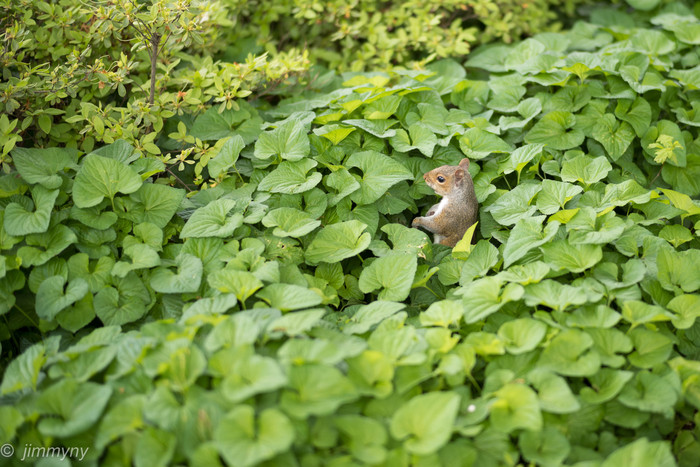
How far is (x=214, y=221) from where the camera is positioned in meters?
2.94

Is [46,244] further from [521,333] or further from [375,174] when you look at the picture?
[521,333]

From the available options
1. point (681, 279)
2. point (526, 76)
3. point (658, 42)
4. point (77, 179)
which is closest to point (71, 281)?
point (77, 179)

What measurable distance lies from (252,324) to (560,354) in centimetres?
120

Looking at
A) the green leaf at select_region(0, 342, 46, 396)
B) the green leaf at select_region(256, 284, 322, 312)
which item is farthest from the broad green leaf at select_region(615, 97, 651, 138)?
the green leaf at select_region(0, 342, 46, 396)

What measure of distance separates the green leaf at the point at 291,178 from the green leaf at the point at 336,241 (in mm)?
292

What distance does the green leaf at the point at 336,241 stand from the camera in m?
2.97

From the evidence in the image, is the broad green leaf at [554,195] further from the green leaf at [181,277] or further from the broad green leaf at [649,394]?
the green leaf at [181,277]

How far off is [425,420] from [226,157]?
1959 mm

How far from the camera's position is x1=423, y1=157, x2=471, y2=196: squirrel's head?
3.18 meters

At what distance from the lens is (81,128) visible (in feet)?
11.3

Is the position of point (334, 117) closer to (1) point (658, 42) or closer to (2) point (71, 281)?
(2) point (71, 281)

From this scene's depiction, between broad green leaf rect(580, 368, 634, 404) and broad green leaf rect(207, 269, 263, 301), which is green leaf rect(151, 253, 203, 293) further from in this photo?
broad green leaf rect(580, 368, 634, 404)

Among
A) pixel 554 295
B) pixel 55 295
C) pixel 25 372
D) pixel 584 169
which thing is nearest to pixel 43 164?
pixel 55 295

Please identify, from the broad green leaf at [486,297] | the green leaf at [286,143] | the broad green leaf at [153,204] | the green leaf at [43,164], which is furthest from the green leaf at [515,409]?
the green leaf at [43,164]
